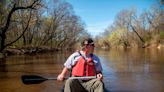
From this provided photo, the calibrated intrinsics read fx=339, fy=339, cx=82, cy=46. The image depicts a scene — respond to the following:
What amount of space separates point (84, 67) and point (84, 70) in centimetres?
6

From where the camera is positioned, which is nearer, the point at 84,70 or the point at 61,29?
the point at 84,70

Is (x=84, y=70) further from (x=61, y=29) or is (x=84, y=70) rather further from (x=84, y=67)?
(x=61, y=29)

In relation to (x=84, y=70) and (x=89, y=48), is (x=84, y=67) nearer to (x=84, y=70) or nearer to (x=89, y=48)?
(x=84, y=70)

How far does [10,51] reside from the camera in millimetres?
43562

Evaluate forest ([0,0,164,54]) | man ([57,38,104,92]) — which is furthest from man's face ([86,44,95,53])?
forest ([0,0,164,54])

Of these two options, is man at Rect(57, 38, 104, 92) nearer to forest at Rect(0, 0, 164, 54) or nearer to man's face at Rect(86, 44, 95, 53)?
man's face at Rect(86, 44, 95, 53)

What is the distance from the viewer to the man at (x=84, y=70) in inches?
259

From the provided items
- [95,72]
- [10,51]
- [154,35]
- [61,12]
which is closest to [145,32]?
[154,35]

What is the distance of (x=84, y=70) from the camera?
6.92 metres

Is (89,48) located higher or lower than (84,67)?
higher

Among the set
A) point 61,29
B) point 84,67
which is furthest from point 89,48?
point 61,29

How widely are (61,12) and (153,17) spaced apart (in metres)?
29.4

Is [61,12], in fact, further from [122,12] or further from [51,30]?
[122,12]

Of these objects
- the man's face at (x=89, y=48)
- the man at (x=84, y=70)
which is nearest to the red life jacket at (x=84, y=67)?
the man at (x=84, y=70)
